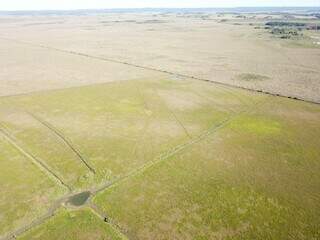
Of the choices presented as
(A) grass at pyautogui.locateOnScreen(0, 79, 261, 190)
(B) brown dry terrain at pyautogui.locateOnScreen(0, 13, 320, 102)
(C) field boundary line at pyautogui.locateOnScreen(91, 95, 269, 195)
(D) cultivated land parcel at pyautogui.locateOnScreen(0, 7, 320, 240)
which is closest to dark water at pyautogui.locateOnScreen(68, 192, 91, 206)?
(D) cultivated land parcel at pyautogui.locateOnScreen(0, 7, 320, 240)

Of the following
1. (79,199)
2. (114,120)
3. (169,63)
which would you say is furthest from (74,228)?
(169,63)

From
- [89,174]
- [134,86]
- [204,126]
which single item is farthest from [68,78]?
[89,174]

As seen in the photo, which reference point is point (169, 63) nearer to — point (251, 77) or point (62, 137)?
point (251, 77)

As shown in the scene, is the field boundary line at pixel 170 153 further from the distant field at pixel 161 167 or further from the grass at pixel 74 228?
the grass at pixel 74 228

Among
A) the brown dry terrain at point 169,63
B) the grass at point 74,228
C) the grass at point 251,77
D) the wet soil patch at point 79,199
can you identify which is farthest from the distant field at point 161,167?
the grass at point 251,77

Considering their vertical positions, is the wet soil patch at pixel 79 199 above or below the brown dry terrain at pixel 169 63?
above
